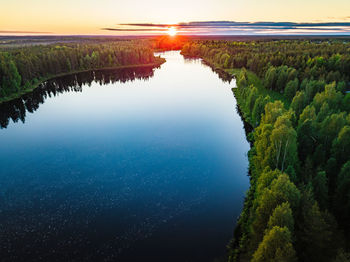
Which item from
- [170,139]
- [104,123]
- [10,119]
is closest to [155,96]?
[104,123]

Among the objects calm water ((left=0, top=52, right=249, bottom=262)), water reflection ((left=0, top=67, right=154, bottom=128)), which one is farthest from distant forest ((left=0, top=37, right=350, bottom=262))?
calm water ((left=0, top=52, right=249, bottom=262))

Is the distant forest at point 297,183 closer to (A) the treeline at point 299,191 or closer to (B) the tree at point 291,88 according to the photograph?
(A) the treeline at point 299,191

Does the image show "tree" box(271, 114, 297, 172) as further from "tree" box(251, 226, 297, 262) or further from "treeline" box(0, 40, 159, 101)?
"treeline" box(0, 40, 159, 101)

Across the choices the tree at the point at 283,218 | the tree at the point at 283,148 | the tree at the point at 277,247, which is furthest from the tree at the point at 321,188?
the tree at the point at 277,247

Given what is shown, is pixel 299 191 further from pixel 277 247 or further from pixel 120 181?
pixel 120 181

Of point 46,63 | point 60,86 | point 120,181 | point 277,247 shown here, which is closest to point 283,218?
point 277,247
